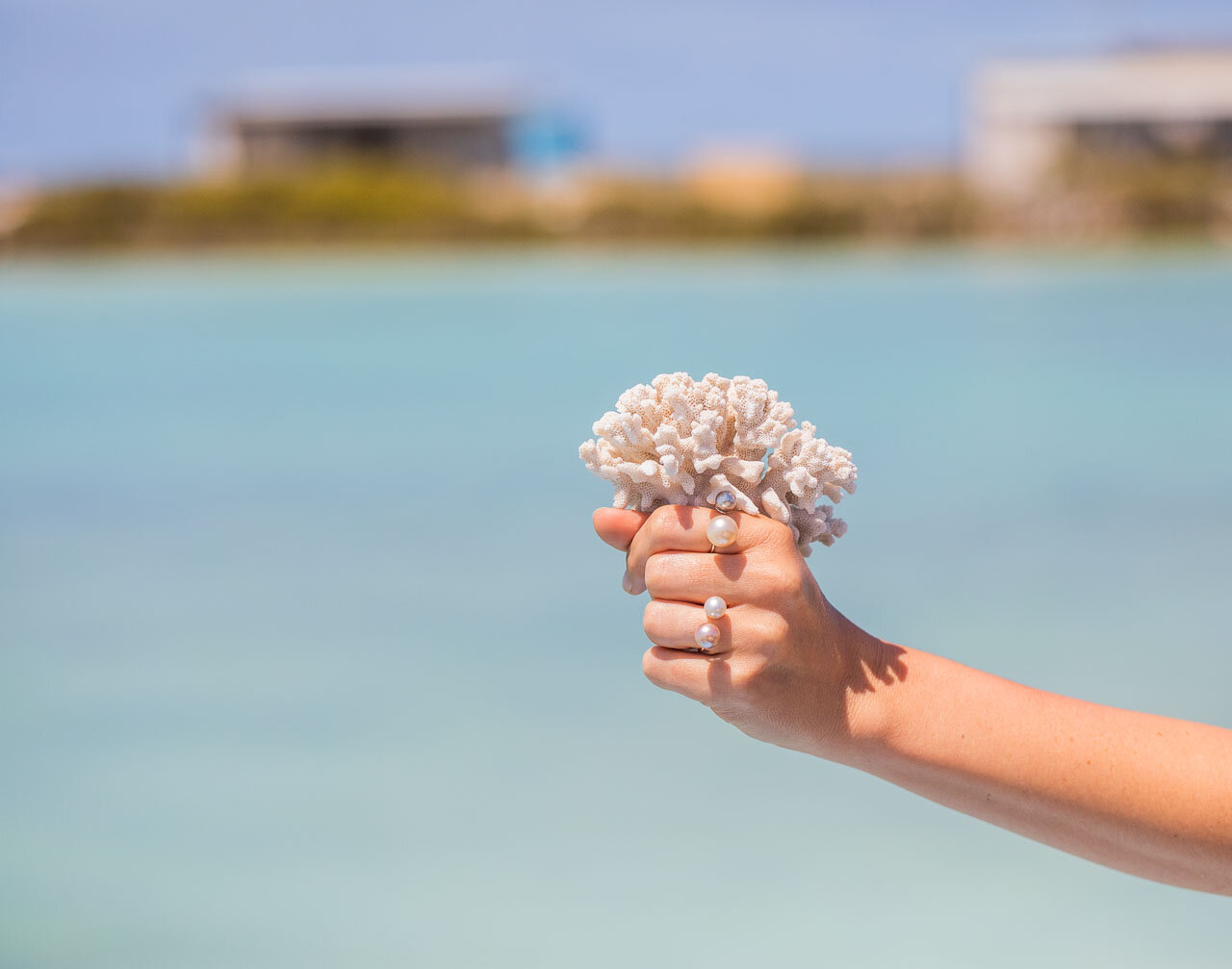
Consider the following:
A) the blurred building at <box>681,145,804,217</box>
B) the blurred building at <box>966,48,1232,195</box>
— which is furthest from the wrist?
the blurred building at <box>966,48,1232,195</box>

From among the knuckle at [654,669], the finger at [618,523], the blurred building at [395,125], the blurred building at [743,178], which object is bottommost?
the knuckle at [654,669]

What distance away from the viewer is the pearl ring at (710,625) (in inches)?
35.8

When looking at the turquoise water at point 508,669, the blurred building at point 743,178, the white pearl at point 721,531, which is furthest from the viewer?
the blurred building at point 743,178

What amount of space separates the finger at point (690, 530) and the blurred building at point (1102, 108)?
37.7 m

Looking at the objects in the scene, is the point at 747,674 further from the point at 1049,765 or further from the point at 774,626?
the point at 1049,765

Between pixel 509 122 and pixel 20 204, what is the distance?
51.2 ft

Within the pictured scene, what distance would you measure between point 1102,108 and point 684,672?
4025 cm

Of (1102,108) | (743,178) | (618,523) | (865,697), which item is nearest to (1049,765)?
(865,697)

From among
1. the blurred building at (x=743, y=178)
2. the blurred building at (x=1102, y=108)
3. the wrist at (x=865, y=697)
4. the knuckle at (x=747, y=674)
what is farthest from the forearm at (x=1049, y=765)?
the blurred building at (x=1102, y=108)

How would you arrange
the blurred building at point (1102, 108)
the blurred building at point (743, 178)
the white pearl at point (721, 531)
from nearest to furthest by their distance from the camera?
the white pearl at point (721, 531)
the blurred building at point (743, 178)
the blurred building at point (1102, 108)

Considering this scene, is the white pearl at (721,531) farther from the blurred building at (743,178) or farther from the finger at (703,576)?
the blurred building at (743,178)

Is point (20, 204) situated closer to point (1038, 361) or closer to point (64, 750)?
point (1038, 361)

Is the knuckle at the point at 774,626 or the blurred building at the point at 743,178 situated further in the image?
the blurred building at the point at 743,178

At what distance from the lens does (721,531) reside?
906 millimetres
